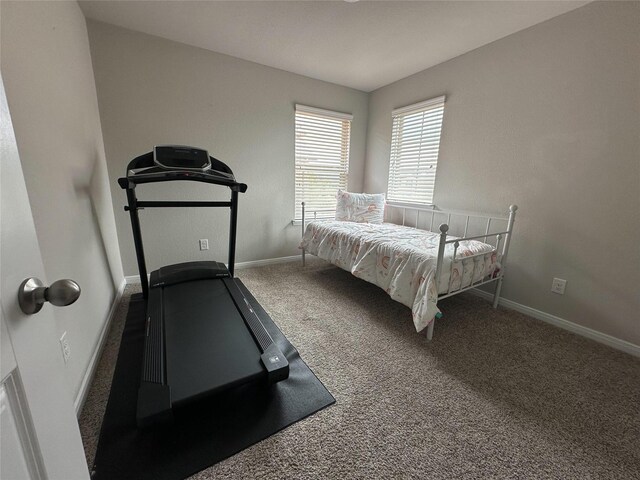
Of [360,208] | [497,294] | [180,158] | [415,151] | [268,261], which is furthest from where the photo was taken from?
[268,261]

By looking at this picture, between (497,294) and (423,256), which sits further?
(497,294)

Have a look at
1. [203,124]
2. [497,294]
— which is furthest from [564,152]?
[203,124]

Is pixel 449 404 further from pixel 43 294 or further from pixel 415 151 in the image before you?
pixel 415 151

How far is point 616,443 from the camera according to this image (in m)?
1.18

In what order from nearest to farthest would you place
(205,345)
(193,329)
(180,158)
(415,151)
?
(205,345), (193,329), (180,158), (415,151)

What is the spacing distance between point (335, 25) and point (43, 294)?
260 cm

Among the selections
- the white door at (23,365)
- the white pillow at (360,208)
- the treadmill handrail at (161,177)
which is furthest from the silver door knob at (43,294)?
the white pillow at (360,208)

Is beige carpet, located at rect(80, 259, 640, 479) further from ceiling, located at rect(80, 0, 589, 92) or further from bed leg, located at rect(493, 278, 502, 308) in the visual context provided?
ceiling, located at rect(80, 0, 589, 92)

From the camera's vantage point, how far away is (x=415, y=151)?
3141 millimetres

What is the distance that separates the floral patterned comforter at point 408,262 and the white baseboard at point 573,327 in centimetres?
42

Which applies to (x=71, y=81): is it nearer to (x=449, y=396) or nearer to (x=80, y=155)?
(x=80, y=155)

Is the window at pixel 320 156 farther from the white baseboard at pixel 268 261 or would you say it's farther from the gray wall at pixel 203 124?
the white baseboard at pixel 268 261

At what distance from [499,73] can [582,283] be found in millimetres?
1826

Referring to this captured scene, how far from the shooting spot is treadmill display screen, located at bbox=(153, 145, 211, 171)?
196 centimetres
